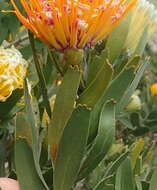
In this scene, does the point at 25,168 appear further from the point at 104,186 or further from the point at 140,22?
the point at 140,22

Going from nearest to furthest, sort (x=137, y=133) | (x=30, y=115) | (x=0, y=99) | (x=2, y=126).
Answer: (x=30, y=115)
(x=0, y=99)
(x=2, y=126)
(x=137, y=133)

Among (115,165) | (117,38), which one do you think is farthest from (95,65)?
(115,165)

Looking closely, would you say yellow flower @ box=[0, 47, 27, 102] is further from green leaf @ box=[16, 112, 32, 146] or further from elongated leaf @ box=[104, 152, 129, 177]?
elongated leaf @ box=[104, 152, 129, 177]

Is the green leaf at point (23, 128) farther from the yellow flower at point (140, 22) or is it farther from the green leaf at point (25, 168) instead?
the yellow flower at point (140, 22)

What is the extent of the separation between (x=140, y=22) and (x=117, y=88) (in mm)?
193

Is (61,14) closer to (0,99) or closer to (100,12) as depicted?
(100,12)

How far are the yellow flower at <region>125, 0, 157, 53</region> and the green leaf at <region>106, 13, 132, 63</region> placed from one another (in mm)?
23

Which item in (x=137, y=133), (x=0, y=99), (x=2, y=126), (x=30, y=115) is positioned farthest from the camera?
(x=137, y=133)

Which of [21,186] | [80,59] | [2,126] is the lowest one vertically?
[21,186]

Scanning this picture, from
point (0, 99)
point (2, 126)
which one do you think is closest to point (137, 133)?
point (2, 126)

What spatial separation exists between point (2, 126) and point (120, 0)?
17.0 inches

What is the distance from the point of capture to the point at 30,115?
30.7 inches

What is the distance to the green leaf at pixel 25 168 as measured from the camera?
774mm

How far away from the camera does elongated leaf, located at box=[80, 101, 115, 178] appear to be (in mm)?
810
